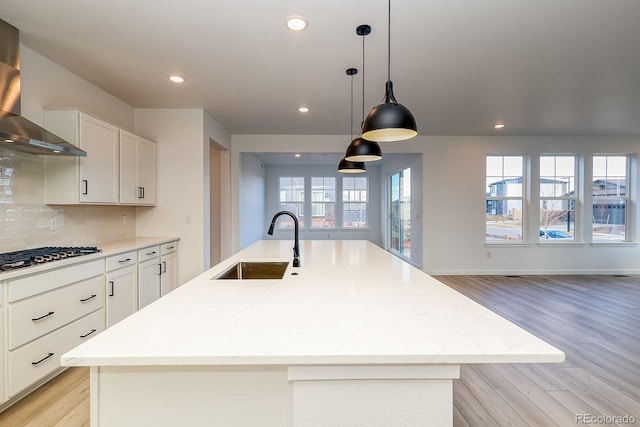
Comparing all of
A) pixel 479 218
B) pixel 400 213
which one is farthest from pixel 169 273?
pixel 400 213

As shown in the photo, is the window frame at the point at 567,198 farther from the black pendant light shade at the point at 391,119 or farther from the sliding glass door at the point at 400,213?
the black pendant light shade at the point at 391,119

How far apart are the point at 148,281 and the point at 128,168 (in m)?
1.30

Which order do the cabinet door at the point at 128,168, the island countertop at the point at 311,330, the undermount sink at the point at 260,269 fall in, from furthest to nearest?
the cabinet door at the point at 128,168 → the undermount sink at the point at 260,269 → the island countertop at the point at 311,330

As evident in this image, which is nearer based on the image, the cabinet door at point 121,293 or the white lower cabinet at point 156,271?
the cabinet door at point 121,293

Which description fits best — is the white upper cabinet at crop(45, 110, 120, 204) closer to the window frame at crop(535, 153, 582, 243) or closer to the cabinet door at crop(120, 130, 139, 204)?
the cabinet door at crop(120, 130, 139, 204)

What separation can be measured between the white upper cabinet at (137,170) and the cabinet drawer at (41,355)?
1446 mm

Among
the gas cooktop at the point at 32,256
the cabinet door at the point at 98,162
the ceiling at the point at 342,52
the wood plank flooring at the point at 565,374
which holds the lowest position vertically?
the wood plank flooring at the point at 565,374

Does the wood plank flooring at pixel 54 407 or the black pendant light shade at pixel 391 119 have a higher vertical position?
the black pendant light shade at pixel 391 119

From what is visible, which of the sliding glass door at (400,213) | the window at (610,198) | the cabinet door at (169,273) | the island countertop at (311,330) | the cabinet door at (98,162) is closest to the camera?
the island countertop at (311,330)

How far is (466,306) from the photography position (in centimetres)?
120

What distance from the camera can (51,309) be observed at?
207 cm

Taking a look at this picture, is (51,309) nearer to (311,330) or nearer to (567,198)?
(311,330)

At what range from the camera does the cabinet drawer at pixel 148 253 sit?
10.3 feet

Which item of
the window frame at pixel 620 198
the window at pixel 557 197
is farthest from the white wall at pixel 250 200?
the window frame at pixel 620 198
